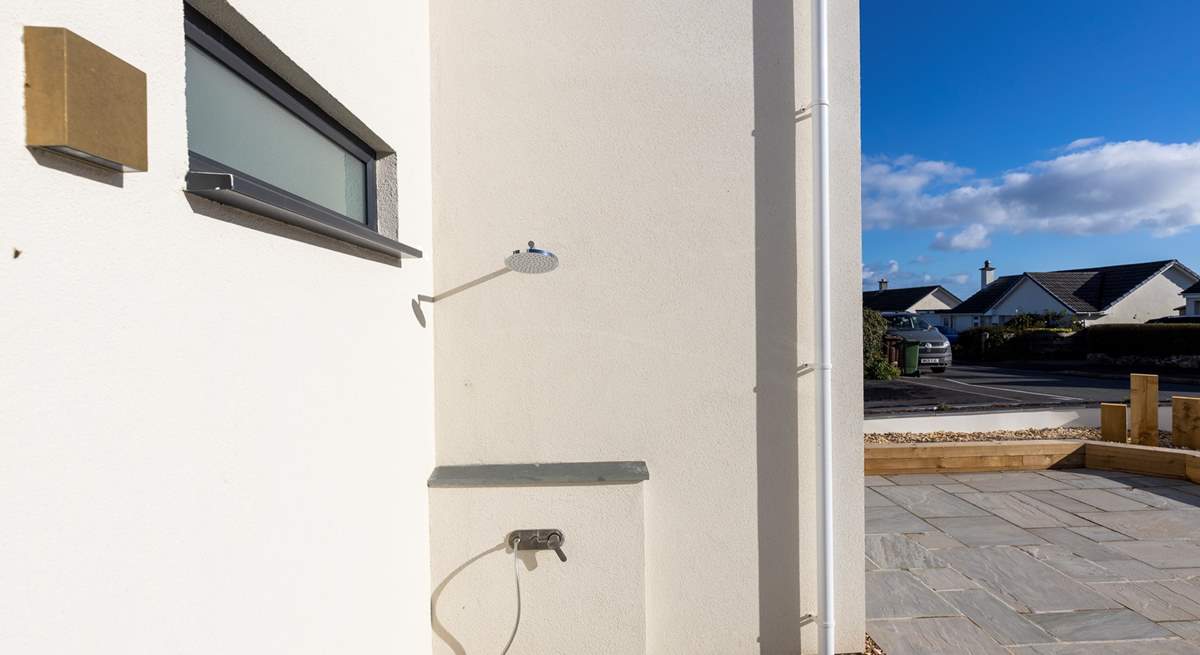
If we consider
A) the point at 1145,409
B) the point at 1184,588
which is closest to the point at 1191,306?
the point at 1145,409

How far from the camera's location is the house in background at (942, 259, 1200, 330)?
30.6 metres

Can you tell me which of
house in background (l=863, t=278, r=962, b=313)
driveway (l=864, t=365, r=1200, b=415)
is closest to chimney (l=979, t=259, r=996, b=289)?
house in background (l=863, t=278, r=962, b=313)

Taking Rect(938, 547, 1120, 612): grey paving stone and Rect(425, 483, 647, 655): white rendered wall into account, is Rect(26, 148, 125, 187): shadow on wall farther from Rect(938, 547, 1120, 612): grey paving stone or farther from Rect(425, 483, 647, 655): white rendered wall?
Rect(938, 547, 1120, 612): grey paving stone

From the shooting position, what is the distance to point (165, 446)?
1263 millimetres

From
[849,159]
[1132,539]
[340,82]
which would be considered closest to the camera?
[340,82]

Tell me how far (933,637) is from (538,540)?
94.1 inches

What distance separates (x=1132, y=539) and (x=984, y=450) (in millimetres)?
2011

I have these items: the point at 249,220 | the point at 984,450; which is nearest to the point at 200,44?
the point at 249,220

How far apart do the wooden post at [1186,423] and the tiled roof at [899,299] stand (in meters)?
37.8

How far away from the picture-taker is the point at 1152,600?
3.60 meters

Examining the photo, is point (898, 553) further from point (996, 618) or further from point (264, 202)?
point (264, 202)

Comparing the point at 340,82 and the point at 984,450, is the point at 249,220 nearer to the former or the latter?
the point at 340,82

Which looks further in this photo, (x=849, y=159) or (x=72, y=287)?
(x=849, y=159)

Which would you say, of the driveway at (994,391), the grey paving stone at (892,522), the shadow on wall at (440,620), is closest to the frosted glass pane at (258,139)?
the shadow on wall at (440,620)
